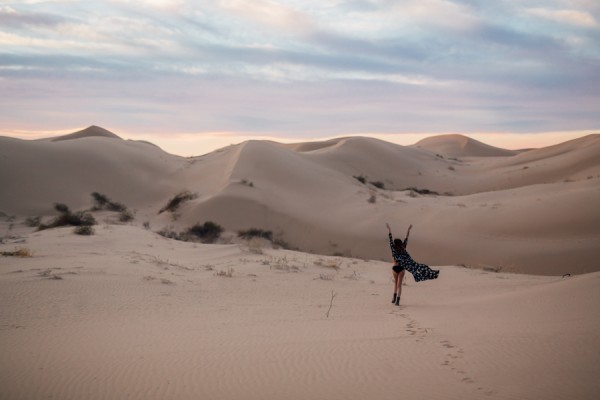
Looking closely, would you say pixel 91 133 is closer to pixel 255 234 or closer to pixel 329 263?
pixel 255 234

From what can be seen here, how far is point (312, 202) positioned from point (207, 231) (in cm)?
812

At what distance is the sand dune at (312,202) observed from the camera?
20.5 meters

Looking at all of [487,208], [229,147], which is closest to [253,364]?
[487,208]

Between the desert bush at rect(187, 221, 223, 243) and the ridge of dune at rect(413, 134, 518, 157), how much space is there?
9348 centimetres

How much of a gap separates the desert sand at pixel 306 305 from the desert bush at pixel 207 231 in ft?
3.07

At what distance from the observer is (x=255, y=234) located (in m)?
23.3

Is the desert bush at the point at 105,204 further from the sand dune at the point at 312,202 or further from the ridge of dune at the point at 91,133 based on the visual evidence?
the ridge of dune at the point at 91,133

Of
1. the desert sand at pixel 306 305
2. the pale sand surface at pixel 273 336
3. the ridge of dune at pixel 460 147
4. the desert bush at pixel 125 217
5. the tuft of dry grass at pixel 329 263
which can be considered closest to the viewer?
the pale sand surface at pixel 273 336

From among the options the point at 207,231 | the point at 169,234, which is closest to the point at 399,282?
the point at 207,231

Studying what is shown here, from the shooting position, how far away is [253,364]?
530 cm

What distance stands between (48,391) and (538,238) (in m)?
19.8

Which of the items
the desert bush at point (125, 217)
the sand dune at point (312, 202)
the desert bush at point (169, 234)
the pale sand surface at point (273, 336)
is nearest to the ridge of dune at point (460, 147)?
the sand dune at point (312, 202)

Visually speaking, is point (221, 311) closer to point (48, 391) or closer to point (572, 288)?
point (48, 391)

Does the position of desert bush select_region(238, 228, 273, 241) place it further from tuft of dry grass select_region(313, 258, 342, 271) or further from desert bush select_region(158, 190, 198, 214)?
tuft of dry grass select_region(313, 258, 342, 271)
